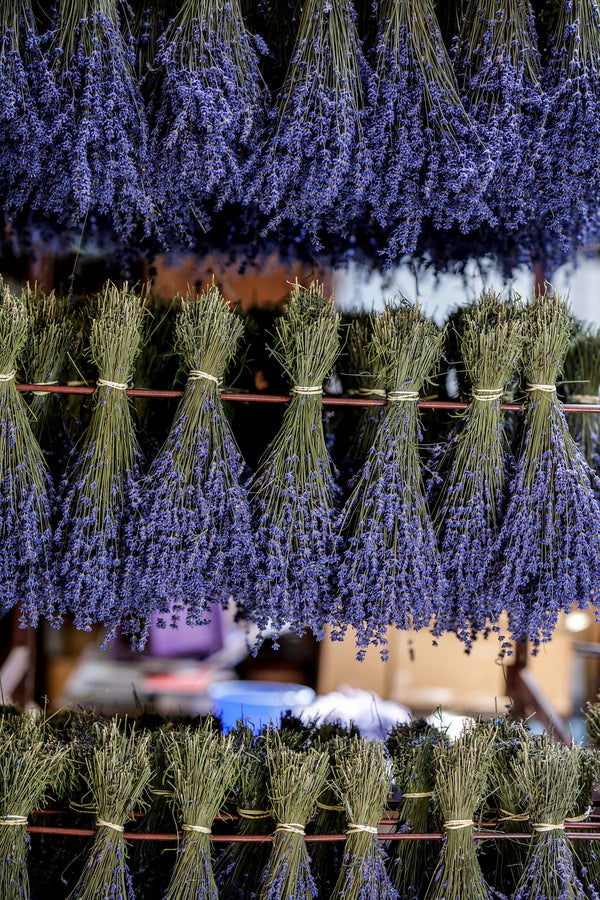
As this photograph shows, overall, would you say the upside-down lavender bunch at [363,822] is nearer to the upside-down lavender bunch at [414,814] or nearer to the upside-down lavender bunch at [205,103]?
the upside-down lavender bunch at [414,814]

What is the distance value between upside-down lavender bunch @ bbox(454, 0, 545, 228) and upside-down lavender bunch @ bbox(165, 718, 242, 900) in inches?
54.2

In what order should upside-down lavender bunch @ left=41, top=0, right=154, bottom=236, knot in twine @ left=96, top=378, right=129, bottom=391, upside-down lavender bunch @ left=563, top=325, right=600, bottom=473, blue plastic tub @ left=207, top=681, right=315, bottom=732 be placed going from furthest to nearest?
blue plastic tub @ left=207, top=681, right=315, bottom=732 → upside-down lavender bunch @ left=563, top=325, right=600, bottom=473 → knot in twine @ left=96, top=378, right=129, bottom=391 → upside-down lavender bunch @ left=41, top=0, right=154, bottom=236

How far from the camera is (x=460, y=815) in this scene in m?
1.66

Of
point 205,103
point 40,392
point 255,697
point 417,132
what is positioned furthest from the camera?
point 255,697

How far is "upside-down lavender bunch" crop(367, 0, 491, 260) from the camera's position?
1.66 metres

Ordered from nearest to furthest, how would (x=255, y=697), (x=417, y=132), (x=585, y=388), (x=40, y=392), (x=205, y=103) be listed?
(x=205, y=103)
(x=417, y=132)
(x=40, y=392)
(x=585, y=388)
(x=255, y=697)

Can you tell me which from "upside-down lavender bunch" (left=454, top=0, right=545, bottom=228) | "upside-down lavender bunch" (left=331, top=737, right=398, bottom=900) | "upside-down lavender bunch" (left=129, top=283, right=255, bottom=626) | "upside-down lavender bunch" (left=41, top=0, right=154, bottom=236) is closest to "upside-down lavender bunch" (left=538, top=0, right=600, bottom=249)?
"upside-down lavender bunch" (left=454, top=0, right=545, bottom=228)

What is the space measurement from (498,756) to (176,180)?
1.53 meters

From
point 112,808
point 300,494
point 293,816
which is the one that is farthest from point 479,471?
point 112,808

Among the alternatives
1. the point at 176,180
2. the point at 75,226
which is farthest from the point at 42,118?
the point at 75,226

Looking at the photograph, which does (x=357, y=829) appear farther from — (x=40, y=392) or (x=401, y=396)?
(x=40, y=392)

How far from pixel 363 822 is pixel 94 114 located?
1.64 meters

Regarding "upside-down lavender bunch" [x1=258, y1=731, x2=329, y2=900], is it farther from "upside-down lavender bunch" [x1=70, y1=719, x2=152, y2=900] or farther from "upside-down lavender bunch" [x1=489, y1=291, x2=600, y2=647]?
"upside-down lavender bunch" [x1=489, y1=291, x2=600, y2=647]

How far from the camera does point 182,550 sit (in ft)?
5.25
